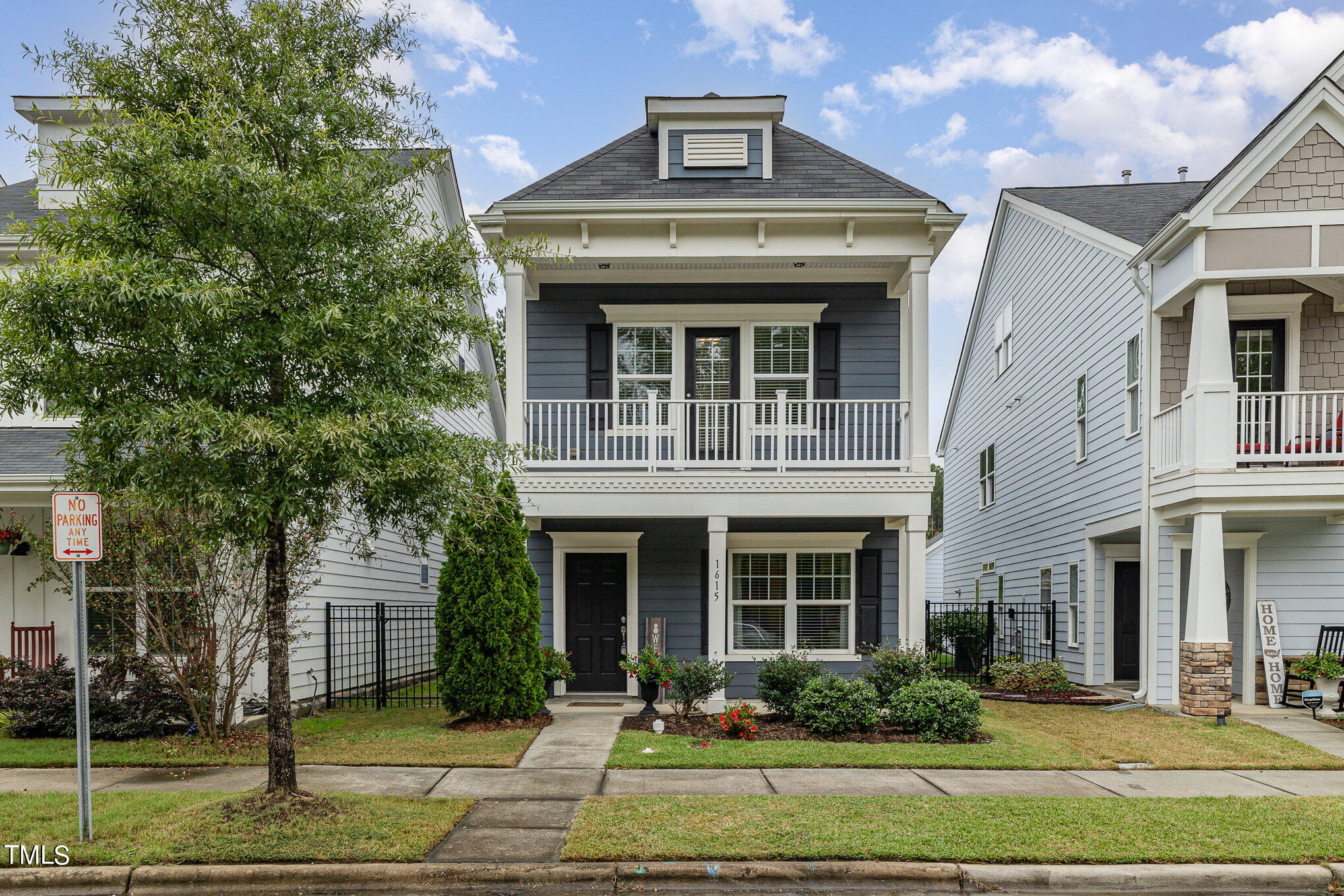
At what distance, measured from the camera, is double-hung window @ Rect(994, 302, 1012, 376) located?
20797 mm

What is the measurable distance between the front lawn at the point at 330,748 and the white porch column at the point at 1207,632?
8.47 m

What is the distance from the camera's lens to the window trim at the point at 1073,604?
52.9 feet

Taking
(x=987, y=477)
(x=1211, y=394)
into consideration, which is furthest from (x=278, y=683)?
(x=987, y=477)

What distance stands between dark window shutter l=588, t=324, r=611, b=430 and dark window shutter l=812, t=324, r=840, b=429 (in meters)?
3.12

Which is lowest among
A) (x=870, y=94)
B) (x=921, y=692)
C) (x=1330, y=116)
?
(x=921, y=692)

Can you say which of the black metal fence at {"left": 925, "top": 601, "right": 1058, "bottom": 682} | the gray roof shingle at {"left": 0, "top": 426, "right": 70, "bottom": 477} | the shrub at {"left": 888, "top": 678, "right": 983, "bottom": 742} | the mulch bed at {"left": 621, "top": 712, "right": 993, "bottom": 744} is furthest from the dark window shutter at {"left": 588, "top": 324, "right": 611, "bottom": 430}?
the black metal fence at {"left": 925, "top": 601, "right": 1058, "bottom": 682}

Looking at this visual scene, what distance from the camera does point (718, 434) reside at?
1256 centimetres

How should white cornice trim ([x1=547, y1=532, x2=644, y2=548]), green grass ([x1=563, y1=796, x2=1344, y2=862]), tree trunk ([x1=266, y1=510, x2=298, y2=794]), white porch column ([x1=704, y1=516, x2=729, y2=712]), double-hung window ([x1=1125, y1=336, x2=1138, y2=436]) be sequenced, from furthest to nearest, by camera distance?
double-hung window ([x1=1125, y1=336, x2=1138, y2=436])
white cornice trim ([x1=547, y1=532, x2=644, y2=548])
white porch column ([x1=704, y1=516, x2=729, y2=712])
tree trunk ([x1=266, y1=510, x2=298, y2=794])
green grass ([x1=563, y1=796, x2=1344, y2=862])

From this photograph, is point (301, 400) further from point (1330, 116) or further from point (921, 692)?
point (1330, 116)

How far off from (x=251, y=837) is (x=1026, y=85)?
82.5 ft

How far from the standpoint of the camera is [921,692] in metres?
10.3

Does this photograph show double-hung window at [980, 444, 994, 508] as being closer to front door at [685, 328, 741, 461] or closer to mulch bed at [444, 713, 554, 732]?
front door at [685, 328, 741, 461]

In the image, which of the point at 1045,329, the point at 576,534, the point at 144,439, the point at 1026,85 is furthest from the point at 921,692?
the point at 1026,85

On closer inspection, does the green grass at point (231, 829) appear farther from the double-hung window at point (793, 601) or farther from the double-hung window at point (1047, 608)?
the double-hung window at point (1047, 608)
